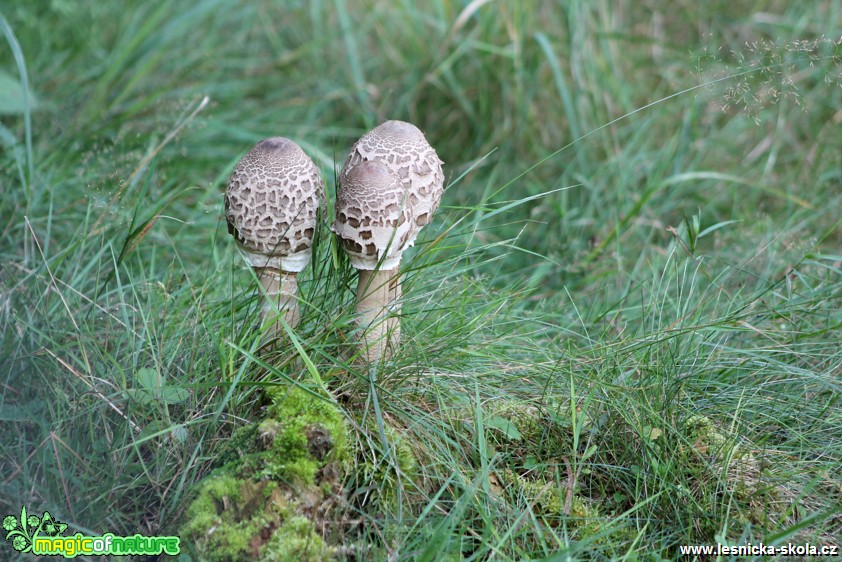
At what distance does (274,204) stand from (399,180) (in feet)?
1.31

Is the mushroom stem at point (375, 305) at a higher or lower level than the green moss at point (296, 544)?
higher

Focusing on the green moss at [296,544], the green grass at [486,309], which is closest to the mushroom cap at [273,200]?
the green grass at [486,309]

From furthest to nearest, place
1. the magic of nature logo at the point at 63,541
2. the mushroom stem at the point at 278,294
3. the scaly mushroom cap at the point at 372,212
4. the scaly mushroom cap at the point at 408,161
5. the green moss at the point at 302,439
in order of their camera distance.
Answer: the mushroom stem at the point at 278,294, the scaly mushroom cap at the point at 408,161, the scaly mushroom cap at the point at 372,212, the green moss at the point at 302,439, the magic of nature logo at the point at 63,541

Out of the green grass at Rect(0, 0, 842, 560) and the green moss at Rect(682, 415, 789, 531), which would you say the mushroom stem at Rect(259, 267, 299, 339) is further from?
the green moss at Rect(682, 415, 789, 531)

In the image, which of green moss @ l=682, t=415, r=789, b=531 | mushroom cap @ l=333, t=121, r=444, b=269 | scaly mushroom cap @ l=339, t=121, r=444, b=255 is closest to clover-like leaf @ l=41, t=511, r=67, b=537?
mushroom cap @ l=333, t=121, r=444, b=269

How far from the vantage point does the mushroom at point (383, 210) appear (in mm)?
2270

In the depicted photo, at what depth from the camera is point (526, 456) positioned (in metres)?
2.31

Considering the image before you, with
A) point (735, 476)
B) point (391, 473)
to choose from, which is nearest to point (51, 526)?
point (391, 473)

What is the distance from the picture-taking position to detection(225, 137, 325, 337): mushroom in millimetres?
2305

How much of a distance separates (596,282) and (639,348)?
1238mm

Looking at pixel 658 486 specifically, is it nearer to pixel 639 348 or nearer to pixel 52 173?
pixel 639 348

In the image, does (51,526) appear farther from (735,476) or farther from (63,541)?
(735,476)

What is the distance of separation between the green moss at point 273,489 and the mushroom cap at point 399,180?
543 millimetres

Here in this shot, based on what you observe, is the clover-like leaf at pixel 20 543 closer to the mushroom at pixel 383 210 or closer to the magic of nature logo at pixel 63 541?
the magic of nature logo at pixel 63 541
